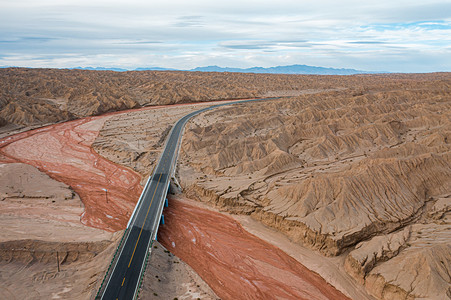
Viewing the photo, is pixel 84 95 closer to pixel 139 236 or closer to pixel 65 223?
pixel 65 223

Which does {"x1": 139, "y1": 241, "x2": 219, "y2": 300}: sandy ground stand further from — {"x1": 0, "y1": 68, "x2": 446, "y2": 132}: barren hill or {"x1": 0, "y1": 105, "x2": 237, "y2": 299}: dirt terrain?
{"x1": 0, "y1": 68, "x2": 446, "y2": 132}: barren hill

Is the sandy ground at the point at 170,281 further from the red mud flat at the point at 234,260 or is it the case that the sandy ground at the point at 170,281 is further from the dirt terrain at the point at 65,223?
the red mud flat at the point at 234,260

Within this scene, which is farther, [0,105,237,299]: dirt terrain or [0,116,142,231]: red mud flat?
[0,116,142,231]: red mud flat

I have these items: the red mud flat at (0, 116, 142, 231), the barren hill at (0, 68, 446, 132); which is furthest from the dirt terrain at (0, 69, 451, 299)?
the barren hill at (0, 68, 446, 132)

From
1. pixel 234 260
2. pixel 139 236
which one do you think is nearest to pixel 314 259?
pixel 234 260

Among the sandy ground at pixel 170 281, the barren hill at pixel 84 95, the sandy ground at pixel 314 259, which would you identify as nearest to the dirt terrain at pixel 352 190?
the sandy ground at pixel 314 259
